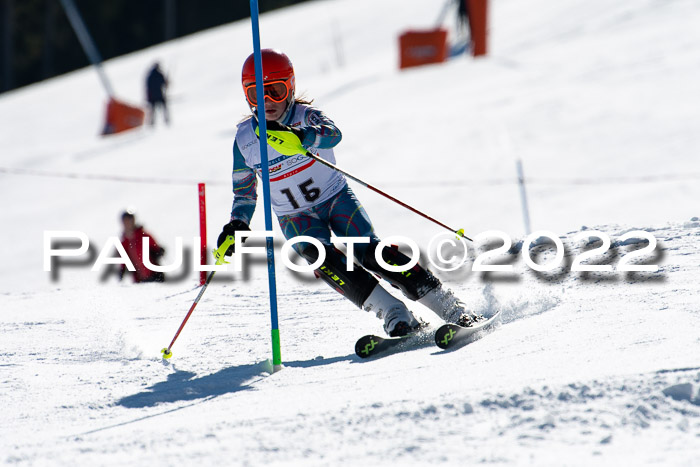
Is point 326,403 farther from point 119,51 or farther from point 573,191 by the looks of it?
point 119,51

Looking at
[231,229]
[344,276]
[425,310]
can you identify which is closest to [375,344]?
[344,276]

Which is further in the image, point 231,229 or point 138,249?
point 138,249

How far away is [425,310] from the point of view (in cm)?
573

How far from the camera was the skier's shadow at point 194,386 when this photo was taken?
4030 mm

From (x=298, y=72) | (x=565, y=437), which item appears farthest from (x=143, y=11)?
(x=565, y=437)

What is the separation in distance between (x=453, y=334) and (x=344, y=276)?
665mm

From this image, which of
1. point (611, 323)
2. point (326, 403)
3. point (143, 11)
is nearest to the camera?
point (326, 403)

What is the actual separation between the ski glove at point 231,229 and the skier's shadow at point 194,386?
64 centimetres

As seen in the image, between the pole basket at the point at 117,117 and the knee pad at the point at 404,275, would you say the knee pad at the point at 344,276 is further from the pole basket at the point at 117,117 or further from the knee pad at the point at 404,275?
the pole basket at the point at 117,117

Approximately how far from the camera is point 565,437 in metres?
2.88

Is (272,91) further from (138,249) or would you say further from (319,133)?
(138,249)

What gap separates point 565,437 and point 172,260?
8336mm

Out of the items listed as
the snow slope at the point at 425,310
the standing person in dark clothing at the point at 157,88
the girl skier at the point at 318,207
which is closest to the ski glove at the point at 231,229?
the girl skier at the point at 318,207

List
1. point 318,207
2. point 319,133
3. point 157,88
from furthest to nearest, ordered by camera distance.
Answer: point 157,88 → point 318,207 → point 319,133
